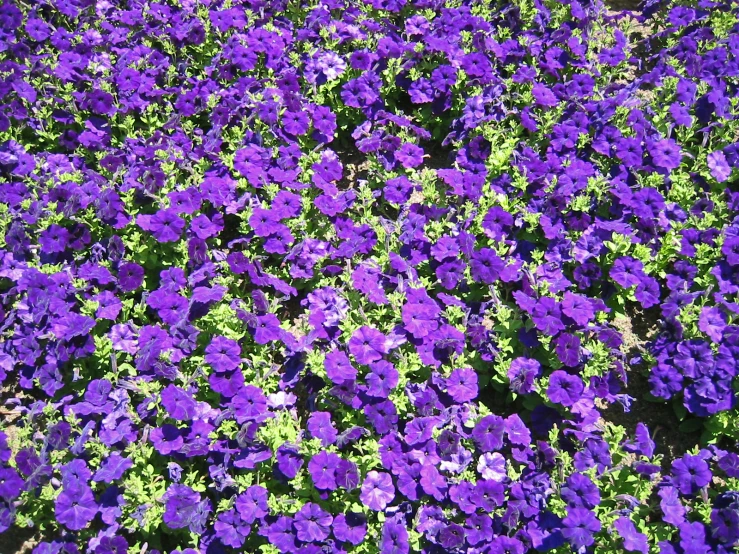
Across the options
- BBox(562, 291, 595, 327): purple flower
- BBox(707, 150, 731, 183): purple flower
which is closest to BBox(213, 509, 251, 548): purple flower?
BBox(562, 291, 595, 327): purple flower

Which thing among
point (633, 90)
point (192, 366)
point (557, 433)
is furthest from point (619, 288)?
point (192, 366)

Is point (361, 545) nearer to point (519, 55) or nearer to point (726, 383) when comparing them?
point (726, 383)

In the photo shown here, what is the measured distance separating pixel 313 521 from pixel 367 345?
1133 mm

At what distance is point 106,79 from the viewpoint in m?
6.76

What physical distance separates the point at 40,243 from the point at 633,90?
17.0ft

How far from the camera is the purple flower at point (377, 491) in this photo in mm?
4152

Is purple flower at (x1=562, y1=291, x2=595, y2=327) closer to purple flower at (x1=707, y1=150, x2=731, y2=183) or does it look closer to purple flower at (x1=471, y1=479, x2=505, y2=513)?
purple flower at (x1=471, y1=479, x2=505, y2=513)

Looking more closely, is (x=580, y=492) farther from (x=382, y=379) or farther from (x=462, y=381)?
(x=382, y=379)

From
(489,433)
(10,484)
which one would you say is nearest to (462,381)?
(489,433)

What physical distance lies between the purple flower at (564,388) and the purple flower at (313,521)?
1.56 m

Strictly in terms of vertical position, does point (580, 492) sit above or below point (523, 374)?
below

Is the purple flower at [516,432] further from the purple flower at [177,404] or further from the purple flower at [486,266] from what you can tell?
the purple flower at [177,404]

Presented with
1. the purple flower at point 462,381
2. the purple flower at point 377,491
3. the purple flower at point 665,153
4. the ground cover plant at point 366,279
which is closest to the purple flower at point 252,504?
the ground cover plant at point 366,279

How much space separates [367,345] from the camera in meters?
4.70
